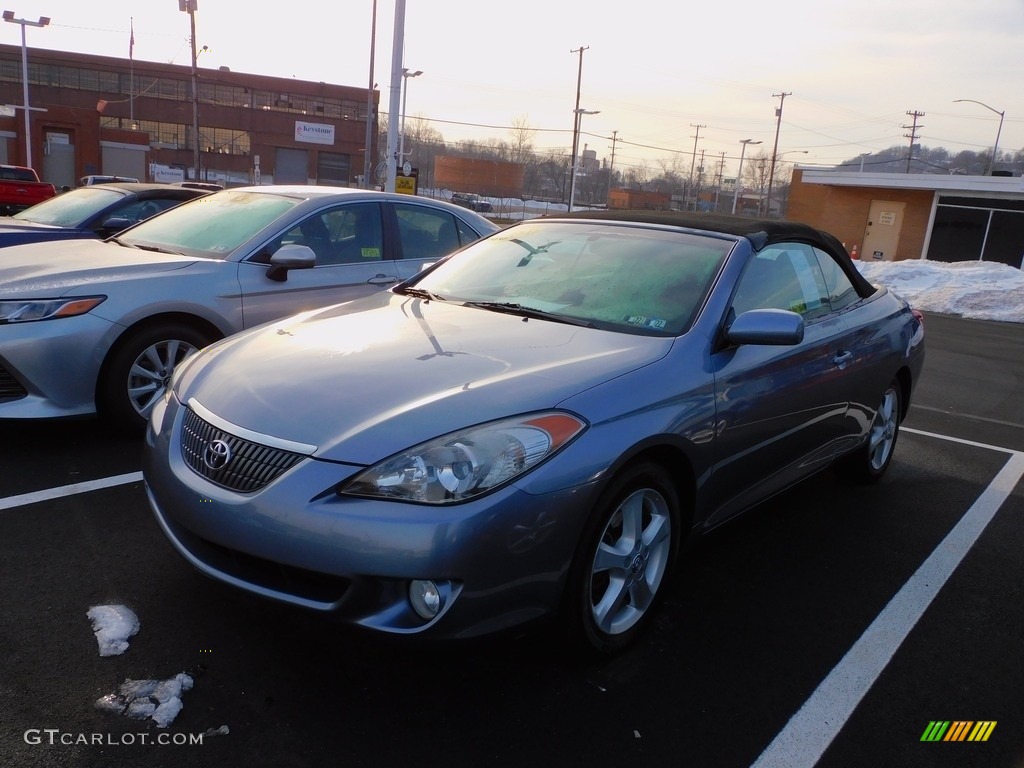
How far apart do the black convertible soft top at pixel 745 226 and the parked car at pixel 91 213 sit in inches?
196

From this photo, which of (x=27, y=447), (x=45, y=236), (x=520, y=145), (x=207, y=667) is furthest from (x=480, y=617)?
(x=520, y=145)

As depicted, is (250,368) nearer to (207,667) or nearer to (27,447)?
(207,667)

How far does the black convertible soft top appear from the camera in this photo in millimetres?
3941

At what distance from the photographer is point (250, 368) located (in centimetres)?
308

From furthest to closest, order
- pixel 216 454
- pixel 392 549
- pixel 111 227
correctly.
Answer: pixel 111 227, pixel 216 454, pixel 392 549

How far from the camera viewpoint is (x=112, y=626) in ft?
9.69

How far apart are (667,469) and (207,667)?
172cm

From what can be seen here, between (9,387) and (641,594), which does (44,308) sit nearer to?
(9,387)

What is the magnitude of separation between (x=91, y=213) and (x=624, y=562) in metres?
7.10

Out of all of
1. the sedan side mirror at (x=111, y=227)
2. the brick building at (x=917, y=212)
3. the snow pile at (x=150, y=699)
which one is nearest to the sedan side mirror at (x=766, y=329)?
the snow pile at (x=150, y=699)

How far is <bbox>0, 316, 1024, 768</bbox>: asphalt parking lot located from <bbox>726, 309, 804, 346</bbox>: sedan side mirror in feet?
3.69

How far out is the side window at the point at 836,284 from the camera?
14.7 ft

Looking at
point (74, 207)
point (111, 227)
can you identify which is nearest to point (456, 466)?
point (111, 227)

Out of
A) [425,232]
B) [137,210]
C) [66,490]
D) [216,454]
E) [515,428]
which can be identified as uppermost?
[425,232]
